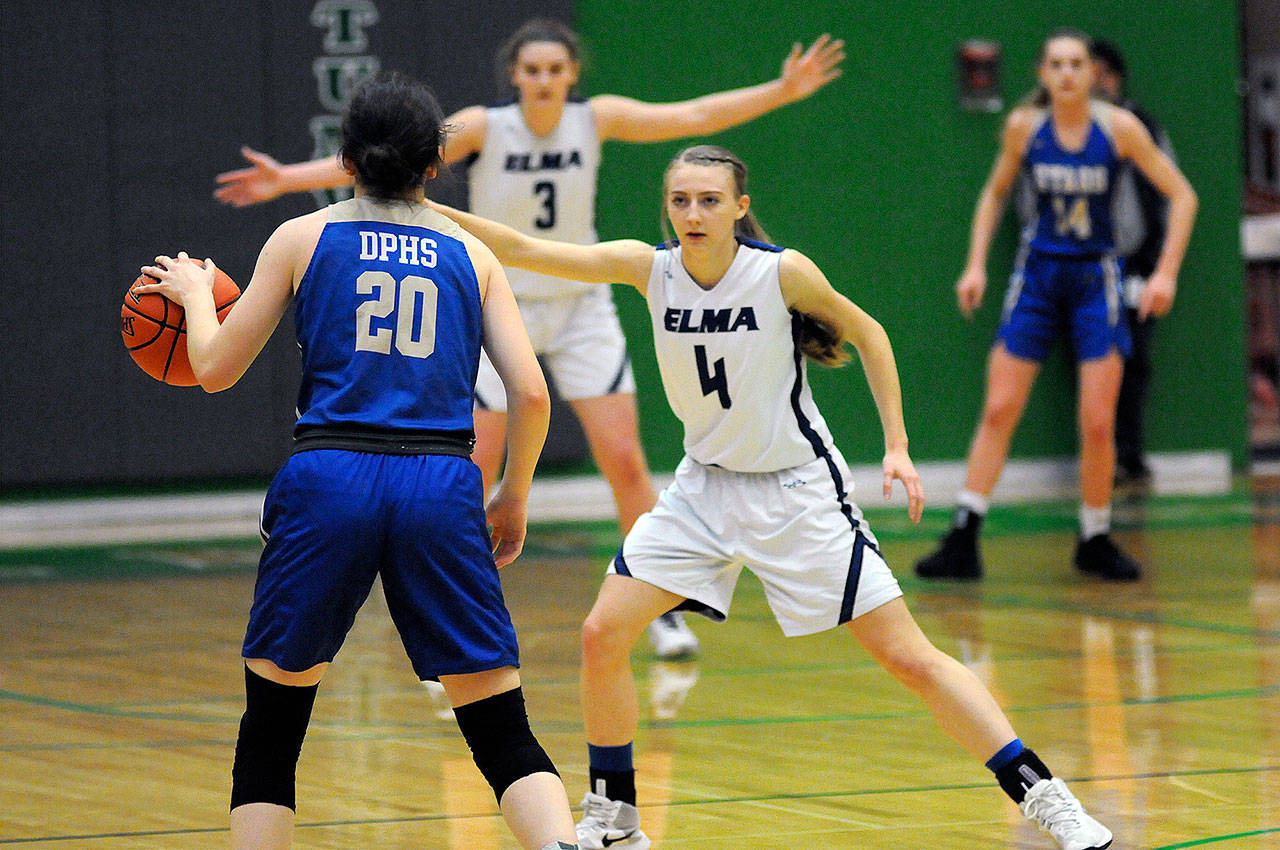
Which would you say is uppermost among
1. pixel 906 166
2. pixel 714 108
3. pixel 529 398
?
pixel 906 166

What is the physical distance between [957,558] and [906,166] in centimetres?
407

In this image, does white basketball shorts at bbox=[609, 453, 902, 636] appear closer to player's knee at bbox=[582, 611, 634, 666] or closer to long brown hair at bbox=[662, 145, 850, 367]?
player's knee at bbox=[582, 611, 634, 666]

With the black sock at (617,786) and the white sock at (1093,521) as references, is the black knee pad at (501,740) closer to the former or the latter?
the black sock at (617,786)

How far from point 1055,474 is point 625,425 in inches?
243

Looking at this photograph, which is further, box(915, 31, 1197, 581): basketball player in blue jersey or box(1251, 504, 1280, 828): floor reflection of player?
box(915, 31, 1197, 581): basketball player in blue jersey

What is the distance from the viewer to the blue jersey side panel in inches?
116

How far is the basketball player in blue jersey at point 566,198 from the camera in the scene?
576cm

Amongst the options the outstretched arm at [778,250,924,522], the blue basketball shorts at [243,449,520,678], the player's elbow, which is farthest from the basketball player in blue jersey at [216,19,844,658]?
the blue basketball shorts at [243,449,520,678]

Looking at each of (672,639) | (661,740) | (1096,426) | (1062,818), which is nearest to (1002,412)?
(1096,426)

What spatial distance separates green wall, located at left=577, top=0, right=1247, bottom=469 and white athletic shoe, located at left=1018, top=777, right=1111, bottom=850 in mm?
6961

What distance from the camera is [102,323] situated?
953 cm

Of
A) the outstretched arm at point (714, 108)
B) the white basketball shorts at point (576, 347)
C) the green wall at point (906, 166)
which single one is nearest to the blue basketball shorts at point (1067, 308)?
the outstretched arm at point (714, 108)

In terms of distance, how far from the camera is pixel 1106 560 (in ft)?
24.5

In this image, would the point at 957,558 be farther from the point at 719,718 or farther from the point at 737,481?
the point at 737,481
